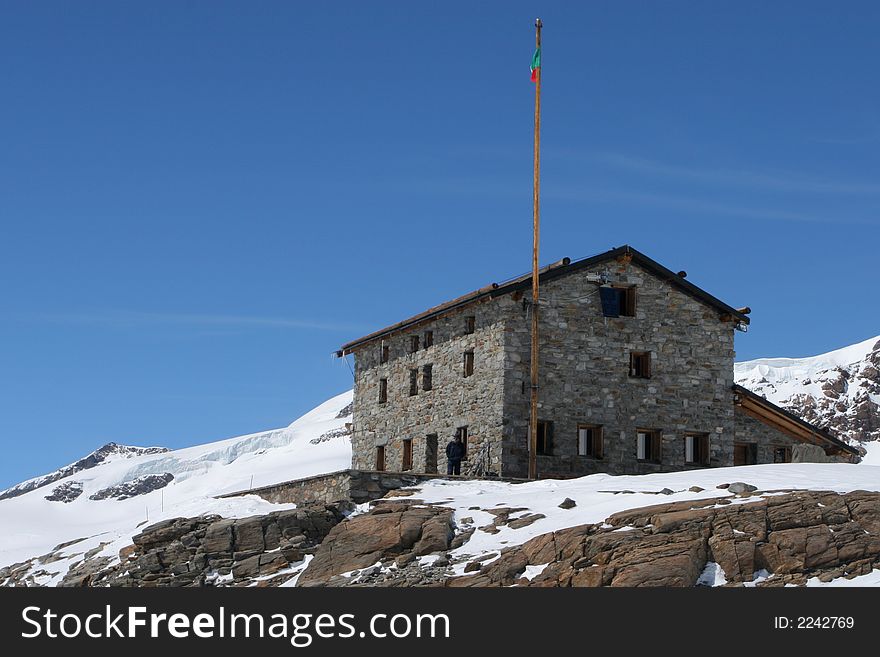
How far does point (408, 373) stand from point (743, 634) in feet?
93.3

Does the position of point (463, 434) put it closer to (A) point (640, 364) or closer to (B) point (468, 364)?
(B) point (468, 364)

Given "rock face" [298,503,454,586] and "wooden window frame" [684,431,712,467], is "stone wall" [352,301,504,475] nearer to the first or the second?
"wooden window frame" [684,431,712,467]

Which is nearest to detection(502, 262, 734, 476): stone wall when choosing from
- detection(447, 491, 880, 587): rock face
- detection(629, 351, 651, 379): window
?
detection(629, 351, 651, 379): window

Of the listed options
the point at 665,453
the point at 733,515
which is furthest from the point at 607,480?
the point at 665,453

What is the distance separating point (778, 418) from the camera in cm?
4941

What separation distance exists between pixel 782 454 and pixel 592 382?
883 centimetres

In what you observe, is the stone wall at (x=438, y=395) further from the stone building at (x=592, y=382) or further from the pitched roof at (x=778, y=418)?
the pitched roof at (x=778, y=418)

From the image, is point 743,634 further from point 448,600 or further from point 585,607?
point 448,600

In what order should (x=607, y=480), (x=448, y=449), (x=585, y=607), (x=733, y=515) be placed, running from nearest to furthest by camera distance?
(x=585, y=607), (x=733, y=515), (x=607, y=480), (x=448, y=449)

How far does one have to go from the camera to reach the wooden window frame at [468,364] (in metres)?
46.3

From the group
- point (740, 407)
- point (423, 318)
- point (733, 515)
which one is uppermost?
point (423, 318)

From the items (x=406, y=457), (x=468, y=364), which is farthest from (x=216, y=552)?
(x=406, y=457)

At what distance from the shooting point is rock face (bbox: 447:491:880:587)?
90.7 feet

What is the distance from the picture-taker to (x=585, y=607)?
24.2 meters
